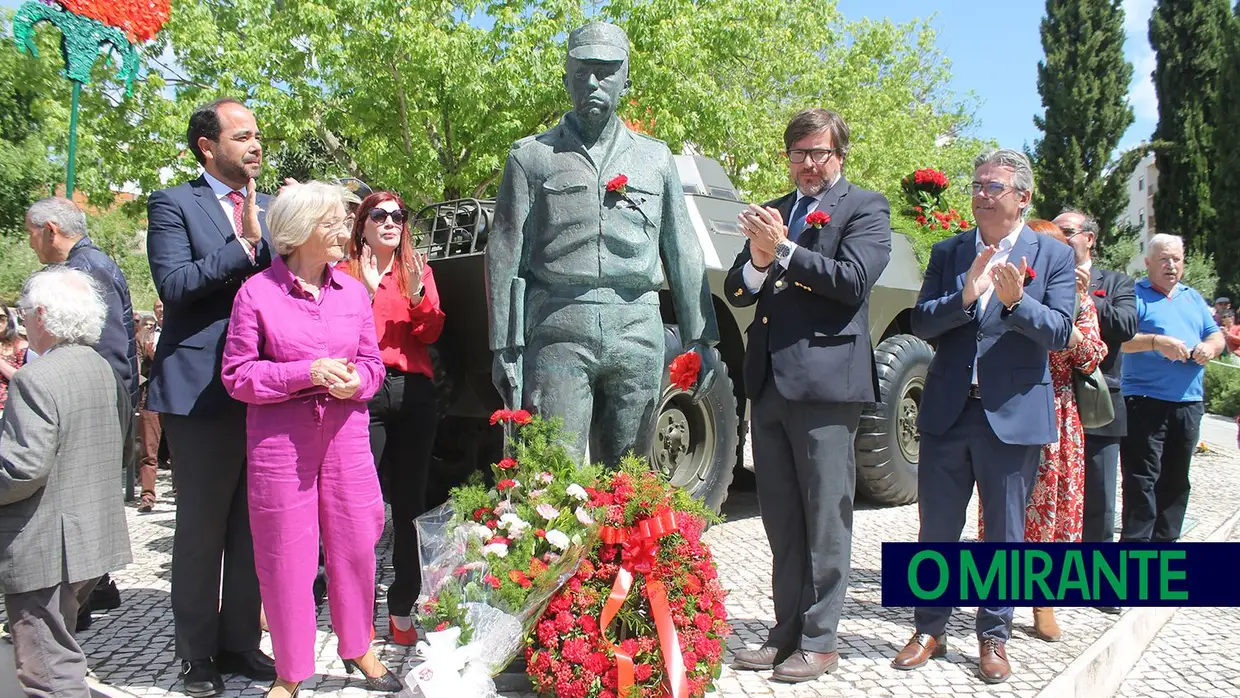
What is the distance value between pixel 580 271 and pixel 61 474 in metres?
1.77

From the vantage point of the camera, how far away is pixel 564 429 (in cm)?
340

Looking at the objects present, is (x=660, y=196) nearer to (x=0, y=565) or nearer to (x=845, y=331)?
(x=845, y=331)

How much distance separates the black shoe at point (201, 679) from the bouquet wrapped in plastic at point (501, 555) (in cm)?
93

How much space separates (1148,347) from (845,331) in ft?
8.82

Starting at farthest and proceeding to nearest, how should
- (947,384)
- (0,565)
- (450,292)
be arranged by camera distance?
(450,292)
(947,384)
(0,565)

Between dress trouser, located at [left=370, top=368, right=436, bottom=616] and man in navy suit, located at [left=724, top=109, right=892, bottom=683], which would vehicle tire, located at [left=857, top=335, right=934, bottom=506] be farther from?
dress trouser, located at [left=370, top=368, right=436, bottom=616]

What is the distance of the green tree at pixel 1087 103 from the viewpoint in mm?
27750

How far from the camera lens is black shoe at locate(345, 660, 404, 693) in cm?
336

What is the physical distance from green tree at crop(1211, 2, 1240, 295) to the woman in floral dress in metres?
23.8

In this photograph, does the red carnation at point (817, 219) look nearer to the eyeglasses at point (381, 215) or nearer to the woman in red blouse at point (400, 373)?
the woman in red blouse at point (400, 373)

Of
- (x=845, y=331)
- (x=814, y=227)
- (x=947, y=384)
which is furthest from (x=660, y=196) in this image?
(x=947, y=384)

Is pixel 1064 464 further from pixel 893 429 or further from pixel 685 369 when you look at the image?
pixel 893 429

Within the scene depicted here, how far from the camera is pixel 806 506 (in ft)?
11.6

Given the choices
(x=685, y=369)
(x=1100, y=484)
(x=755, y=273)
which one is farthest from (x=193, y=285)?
(x=1100, y=484)
